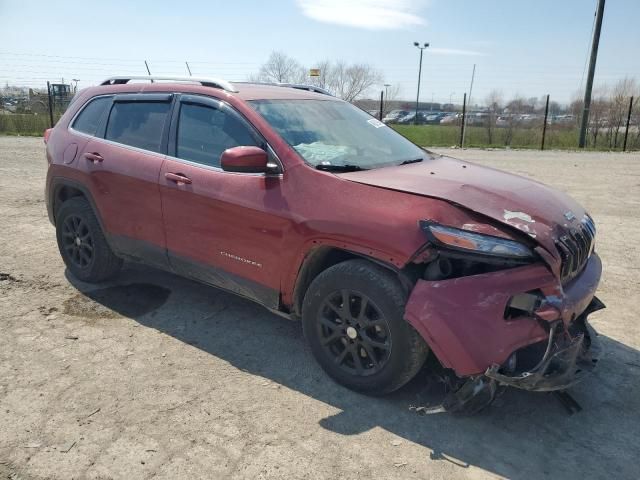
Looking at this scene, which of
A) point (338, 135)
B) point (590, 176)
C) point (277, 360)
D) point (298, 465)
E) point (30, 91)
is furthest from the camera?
point (30, 91)

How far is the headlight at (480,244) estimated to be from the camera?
271cm

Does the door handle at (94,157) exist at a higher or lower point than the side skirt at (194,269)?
higher

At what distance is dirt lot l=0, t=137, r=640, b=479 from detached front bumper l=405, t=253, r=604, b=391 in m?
0.40

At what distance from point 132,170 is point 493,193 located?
2754 mm

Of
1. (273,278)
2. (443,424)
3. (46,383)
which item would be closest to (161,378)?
(46,383)

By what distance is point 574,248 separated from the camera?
9.84 feet

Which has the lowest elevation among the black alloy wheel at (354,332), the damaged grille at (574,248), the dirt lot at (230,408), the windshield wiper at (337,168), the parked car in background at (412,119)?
the dirt lot at (230,408)

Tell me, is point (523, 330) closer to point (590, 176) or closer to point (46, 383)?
point (46, 383)

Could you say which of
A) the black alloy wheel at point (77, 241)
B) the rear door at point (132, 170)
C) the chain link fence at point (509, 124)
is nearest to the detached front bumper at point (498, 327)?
the rear door at point (132, 170)

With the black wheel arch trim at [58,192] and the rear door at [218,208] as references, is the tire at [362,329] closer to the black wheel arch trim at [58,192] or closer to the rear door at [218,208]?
the rear door at [218,208]

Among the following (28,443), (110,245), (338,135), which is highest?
(338,135)

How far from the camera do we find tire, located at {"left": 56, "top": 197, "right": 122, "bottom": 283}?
185 inches

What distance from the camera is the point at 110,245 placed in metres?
4.62

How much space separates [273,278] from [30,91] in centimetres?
2453
